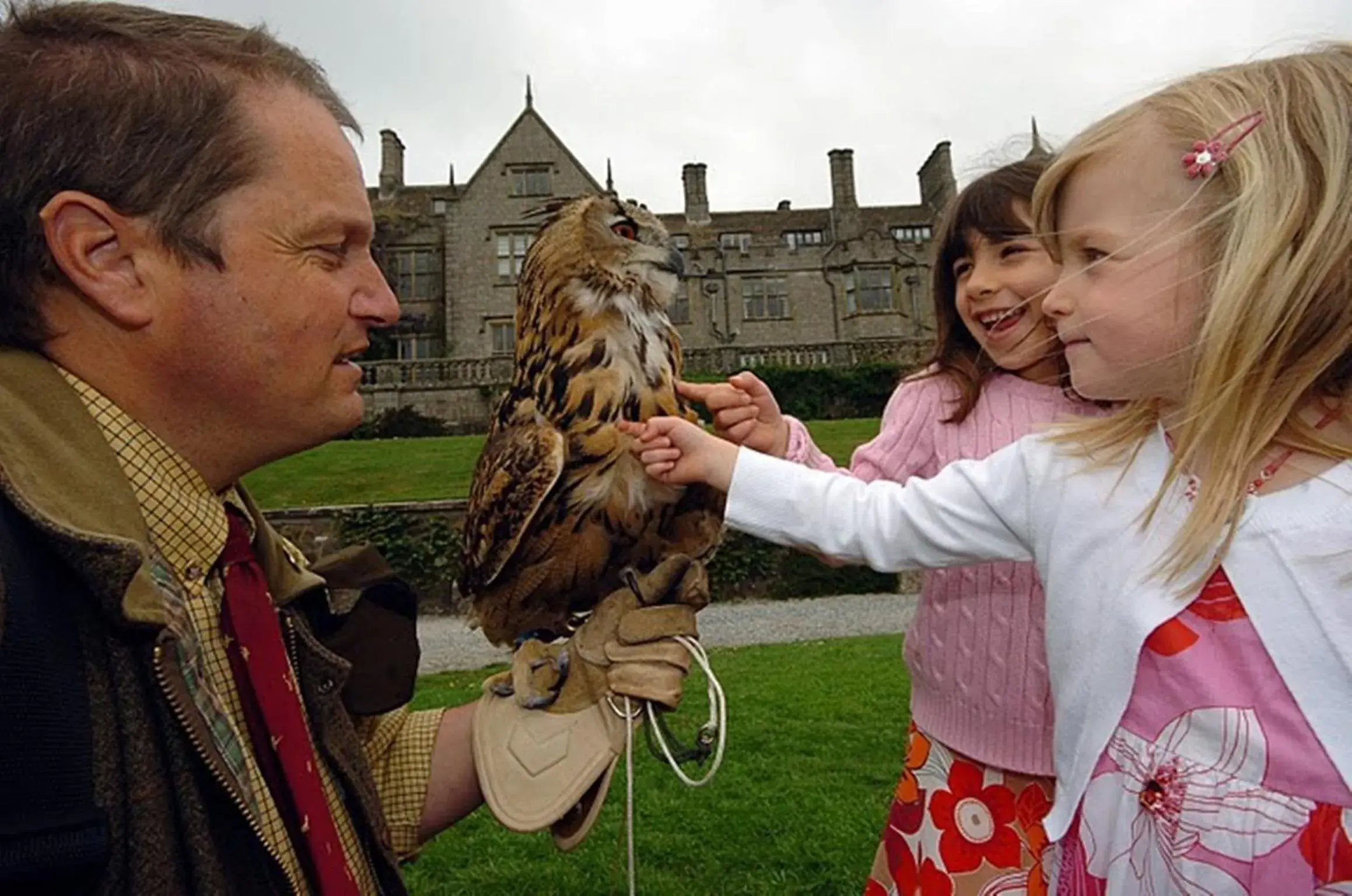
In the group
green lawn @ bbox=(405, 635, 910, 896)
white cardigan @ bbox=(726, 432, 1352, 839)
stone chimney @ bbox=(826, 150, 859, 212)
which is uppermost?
stone chimney @ bbox=(826, 150, 859, 212)

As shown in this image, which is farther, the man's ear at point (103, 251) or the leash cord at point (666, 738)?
the leash cord at point (666, 738)

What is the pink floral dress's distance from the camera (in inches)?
50.3

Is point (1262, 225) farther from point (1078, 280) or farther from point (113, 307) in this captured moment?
point (113, 307)

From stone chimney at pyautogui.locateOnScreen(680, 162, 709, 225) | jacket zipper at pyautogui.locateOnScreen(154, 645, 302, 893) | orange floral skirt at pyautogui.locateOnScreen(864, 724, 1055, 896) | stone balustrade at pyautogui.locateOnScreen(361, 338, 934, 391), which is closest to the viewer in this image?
jacket zipper at pyautogui.locateOnScreen(154, 645, 302, 893)

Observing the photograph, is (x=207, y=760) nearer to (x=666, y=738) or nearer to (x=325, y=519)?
(x=666, y=738)

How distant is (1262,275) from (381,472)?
20.0 m

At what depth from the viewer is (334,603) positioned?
2.01m

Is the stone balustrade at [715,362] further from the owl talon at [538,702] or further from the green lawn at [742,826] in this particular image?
the owl talon at [538,702]

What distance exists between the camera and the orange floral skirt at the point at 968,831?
2152mm

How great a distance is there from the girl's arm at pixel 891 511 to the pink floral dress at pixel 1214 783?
1.28 feet

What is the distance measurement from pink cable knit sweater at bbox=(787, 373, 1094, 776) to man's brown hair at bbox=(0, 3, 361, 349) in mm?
1446

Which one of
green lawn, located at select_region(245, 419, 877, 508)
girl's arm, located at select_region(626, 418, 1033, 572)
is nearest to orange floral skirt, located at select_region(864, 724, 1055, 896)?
girl's arm, located at select_region(626, 418, 1033, 572)

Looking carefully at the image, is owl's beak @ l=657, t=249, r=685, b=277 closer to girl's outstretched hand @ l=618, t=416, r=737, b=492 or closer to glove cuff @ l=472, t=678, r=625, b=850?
girl's outstretched hand @ l=618, t=416, r=737, b=492

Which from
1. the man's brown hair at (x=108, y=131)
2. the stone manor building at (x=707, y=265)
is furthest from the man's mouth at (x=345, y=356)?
the stone manor building at (x=707, y=265)
